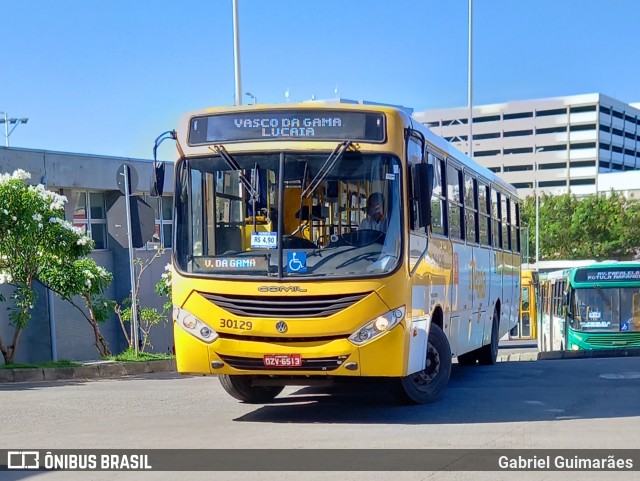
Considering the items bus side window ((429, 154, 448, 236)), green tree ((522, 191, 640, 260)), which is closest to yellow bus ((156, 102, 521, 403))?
bus side window ((429, 154, 448, 236))

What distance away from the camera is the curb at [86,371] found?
14.7 m

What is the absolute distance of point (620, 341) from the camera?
2412 centimetres

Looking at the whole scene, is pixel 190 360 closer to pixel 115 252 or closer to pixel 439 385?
pixel 439 385

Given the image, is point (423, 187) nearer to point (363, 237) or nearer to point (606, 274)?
point (363, 237)

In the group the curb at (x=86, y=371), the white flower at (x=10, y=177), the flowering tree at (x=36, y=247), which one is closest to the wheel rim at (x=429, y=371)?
the curb at (x=86, y=371)

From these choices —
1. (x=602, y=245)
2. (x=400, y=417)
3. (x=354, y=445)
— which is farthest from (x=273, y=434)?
(x=602, y=245)

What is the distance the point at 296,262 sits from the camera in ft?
30.2

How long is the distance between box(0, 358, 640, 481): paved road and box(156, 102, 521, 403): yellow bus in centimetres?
57

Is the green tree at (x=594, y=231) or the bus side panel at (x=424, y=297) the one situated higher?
the green tree at (x=594, y=231)

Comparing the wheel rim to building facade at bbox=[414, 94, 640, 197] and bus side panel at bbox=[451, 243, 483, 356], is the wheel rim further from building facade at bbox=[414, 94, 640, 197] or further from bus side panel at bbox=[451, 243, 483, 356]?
building facade at bbox=[414, 94, 640, 197]

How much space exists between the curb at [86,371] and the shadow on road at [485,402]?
4710 mm

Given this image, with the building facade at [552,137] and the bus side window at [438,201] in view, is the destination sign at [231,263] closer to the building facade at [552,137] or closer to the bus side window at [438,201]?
the bus side window at [438,201]

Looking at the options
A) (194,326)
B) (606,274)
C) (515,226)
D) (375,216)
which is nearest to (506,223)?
(515,226)

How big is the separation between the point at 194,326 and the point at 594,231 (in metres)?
55.0
